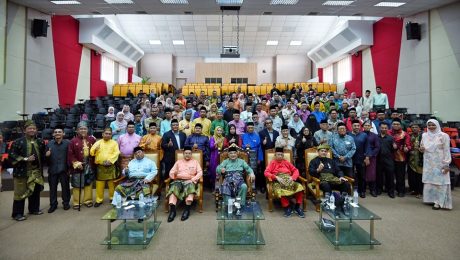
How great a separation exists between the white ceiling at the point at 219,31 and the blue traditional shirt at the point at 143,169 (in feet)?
39.9

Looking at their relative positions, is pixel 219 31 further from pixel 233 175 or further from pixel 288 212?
pixel 288 212

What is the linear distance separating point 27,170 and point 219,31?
14988mm

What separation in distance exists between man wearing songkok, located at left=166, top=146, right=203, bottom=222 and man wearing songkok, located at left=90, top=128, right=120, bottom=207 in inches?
46.8

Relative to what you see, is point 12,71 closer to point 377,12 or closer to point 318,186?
point 318,186

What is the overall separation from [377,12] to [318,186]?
28.1 ft

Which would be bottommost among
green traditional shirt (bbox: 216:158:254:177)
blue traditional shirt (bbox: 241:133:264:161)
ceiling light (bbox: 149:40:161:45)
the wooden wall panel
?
green traditional shirt (bbox: 216:158:254:177)

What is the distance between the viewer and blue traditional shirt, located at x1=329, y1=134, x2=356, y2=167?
537 cm

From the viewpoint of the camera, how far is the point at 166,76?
23.1 meters

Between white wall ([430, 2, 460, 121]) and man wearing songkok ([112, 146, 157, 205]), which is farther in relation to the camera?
white wall ([430, 2, 460, 121])

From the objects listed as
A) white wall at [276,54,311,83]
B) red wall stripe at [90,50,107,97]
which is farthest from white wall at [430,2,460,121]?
red wall stripe at [90,50,107,97]

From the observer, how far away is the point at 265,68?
23984 millimetres

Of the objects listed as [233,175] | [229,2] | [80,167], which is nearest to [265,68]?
[229,2]

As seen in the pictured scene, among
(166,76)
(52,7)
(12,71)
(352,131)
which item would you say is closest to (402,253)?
(352,131)

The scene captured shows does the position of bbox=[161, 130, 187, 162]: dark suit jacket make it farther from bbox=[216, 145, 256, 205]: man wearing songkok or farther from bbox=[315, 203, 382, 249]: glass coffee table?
bbox=[315, 203, 382, 249]: glass coffee table
